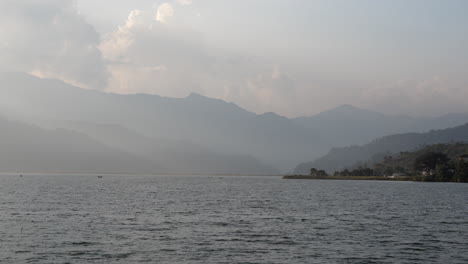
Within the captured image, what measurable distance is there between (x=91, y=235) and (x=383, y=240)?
3194 centimetres

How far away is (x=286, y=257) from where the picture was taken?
1681 inches

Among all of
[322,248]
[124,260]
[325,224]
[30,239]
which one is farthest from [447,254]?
[30,239]

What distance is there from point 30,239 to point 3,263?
1122 cm

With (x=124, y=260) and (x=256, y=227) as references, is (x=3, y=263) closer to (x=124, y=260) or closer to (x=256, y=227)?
(x=124, y=260)

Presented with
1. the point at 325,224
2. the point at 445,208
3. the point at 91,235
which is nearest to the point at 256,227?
the point at 325,224

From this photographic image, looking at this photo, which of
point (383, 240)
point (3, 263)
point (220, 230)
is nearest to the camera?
point (3, 263)

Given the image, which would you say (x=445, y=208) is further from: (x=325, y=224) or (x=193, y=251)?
(x=193, y=251)

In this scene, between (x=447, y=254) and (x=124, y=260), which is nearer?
(x=124, y=260)

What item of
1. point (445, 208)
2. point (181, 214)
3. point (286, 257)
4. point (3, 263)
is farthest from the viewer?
point (445, 208)

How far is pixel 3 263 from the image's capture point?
38594 millimetres

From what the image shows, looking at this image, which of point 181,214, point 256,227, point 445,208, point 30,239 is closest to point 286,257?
point 256,227

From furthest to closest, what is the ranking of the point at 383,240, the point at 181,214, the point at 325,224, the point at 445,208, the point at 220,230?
the point at 445,208
the point at 181,214
the point at 325,224
the point at 220,230
the point at 383,240

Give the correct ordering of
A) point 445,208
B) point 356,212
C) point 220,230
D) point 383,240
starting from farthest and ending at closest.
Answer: point 445,208
point 356,212
point 220,230
point 383,240

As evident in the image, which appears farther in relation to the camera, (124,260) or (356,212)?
(356,212)
